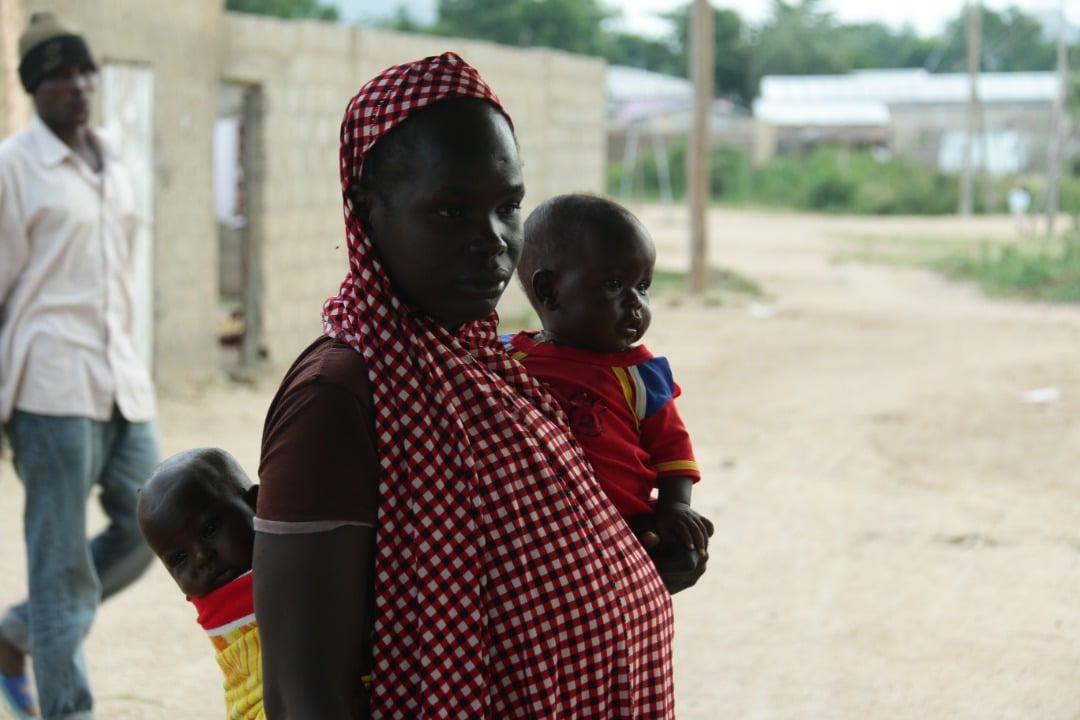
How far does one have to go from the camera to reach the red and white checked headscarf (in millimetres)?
1398

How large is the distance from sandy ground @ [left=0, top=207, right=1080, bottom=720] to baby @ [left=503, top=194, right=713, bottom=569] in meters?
2.22

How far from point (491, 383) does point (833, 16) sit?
221 ft

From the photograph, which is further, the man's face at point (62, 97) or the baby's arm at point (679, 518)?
the man's face at point (62, 97)

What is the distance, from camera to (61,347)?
3311mm

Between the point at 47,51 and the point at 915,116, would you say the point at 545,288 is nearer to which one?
the point at 47,51

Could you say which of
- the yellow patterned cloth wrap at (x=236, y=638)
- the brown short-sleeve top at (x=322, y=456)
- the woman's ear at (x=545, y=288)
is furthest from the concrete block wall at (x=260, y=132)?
the brown short-sleeve top at (x=322, y=456)

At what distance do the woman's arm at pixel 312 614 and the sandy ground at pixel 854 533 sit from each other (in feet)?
9.00

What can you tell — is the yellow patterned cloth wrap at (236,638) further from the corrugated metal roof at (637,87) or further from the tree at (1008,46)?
the tree at (1008,46)

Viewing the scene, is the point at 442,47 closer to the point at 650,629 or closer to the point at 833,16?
the point at 650,629

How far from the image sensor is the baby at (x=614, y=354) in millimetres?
1877

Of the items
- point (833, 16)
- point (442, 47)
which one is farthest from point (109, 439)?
point (833, 16)

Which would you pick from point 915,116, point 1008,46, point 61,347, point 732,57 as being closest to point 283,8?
point 915,116

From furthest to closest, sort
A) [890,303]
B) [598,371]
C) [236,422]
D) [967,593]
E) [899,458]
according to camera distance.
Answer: [890,303]
[236,422]
[899,458]
[967,593]
[598,371]

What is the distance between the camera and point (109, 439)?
345 centimetres
